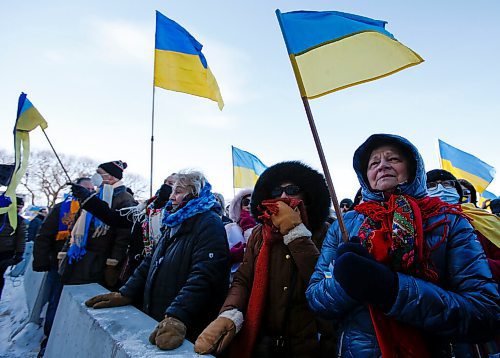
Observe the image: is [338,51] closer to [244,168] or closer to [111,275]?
[111,275]

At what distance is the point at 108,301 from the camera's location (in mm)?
2195

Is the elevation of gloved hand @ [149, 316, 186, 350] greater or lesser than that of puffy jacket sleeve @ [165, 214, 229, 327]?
lesser

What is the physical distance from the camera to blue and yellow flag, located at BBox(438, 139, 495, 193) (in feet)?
20.1

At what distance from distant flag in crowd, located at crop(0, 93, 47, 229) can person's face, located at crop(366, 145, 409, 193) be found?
12.2 feet

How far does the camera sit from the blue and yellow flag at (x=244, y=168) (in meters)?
8.02

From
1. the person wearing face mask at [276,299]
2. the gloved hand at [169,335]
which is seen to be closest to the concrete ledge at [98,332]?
the gloved hand at [169,335]

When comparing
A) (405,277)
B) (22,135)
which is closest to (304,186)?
(405,277)

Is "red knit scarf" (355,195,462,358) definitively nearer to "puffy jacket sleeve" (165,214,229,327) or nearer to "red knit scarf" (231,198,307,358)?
"red knit scarf" (231,198,307,358)

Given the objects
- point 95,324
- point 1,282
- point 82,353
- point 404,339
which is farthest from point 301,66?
point 1,282

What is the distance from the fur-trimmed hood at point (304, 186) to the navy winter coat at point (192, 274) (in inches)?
15.3

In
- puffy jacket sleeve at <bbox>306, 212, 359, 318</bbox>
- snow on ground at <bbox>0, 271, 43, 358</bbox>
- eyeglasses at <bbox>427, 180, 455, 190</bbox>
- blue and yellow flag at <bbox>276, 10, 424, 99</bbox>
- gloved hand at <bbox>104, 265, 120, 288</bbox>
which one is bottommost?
snow on ground at <bbox>0, 271, 43, 358</bbox>

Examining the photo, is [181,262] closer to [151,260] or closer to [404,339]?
[151,260]

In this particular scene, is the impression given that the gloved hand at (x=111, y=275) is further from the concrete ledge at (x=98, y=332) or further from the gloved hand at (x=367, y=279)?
the gloved hand at (x=367, y=279)

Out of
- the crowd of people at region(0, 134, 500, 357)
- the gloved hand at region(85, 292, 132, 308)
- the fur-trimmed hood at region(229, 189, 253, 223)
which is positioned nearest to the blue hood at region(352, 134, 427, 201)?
the crowd of people at region(0, 134, 500, 357)
